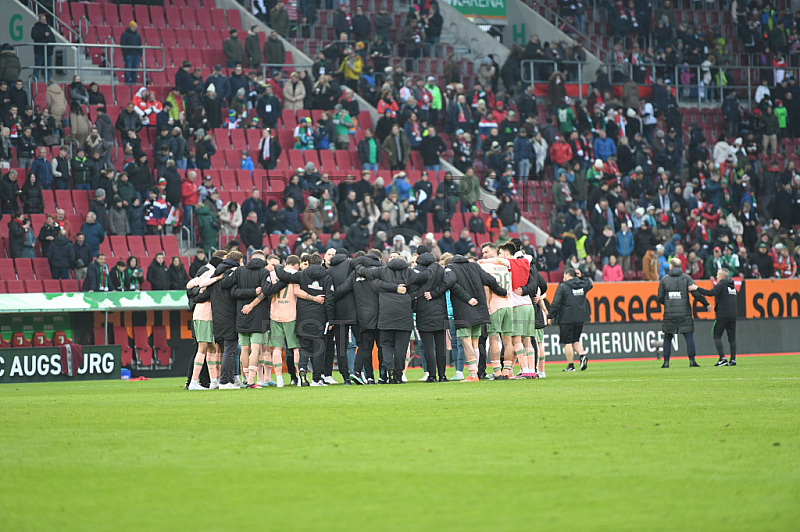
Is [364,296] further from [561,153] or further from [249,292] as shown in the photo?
[561,153]

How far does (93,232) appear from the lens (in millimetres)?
25094

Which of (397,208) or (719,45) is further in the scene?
(719,45)

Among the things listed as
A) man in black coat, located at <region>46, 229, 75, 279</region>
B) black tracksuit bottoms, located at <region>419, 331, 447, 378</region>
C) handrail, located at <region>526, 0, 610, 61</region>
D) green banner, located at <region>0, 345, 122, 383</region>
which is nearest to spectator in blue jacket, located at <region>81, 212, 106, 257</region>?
man in black coat, located at <region>46, 229, 75, 279</region>

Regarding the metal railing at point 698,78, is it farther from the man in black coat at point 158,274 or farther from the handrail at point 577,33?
the man in black coat at point 158,274

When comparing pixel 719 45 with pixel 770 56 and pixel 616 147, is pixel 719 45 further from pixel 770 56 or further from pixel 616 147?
pixel 616 147

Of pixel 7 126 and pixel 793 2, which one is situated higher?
pixel 793 2

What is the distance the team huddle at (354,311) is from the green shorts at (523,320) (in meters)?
0.02

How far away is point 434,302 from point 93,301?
9.67 m

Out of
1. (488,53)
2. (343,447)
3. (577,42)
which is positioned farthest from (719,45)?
(343,447)

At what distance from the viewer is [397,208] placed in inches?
1111

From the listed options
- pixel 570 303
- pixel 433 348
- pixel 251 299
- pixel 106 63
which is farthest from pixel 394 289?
pixel 106 63

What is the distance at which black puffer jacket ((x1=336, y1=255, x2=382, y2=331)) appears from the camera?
17.1m

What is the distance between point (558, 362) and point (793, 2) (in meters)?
22.3

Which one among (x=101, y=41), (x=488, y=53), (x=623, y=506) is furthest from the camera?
(x=488, y=53)
